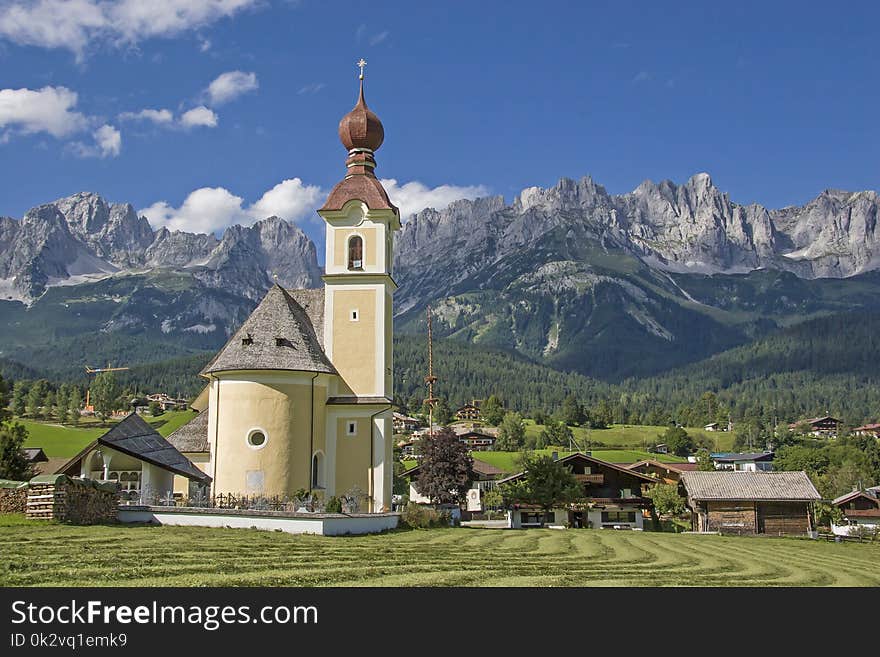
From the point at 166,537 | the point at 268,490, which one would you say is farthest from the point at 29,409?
the point at 166,537

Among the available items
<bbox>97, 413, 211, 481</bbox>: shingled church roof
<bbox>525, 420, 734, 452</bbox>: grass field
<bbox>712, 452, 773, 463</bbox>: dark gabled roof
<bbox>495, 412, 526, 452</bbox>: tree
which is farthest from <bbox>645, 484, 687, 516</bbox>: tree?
<bbox>525, 420, 734, 452</bbox>: grass field

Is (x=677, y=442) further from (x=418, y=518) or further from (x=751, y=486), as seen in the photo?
(x=418, y=518)

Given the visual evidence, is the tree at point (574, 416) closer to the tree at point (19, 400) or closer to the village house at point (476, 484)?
the village house at point (476, 484)

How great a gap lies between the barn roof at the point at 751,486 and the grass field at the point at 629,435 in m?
87.7

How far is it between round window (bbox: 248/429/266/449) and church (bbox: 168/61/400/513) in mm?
→ 41

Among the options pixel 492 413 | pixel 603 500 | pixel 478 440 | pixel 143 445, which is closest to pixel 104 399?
pixel 478 440

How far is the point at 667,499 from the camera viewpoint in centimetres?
6744

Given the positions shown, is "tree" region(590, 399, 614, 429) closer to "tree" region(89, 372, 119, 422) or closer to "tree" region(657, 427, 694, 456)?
"tree" region(657, 427, 694, 456)

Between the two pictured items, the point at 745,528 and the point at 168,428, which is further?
the point at 168,428

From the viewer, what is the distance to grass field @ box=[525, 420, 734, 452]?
6265 inches

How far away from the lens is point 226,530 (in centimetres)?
2695

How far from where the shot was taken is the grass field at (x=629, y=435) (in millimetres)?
159125

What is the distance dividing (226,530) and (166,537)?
13.8 feet
